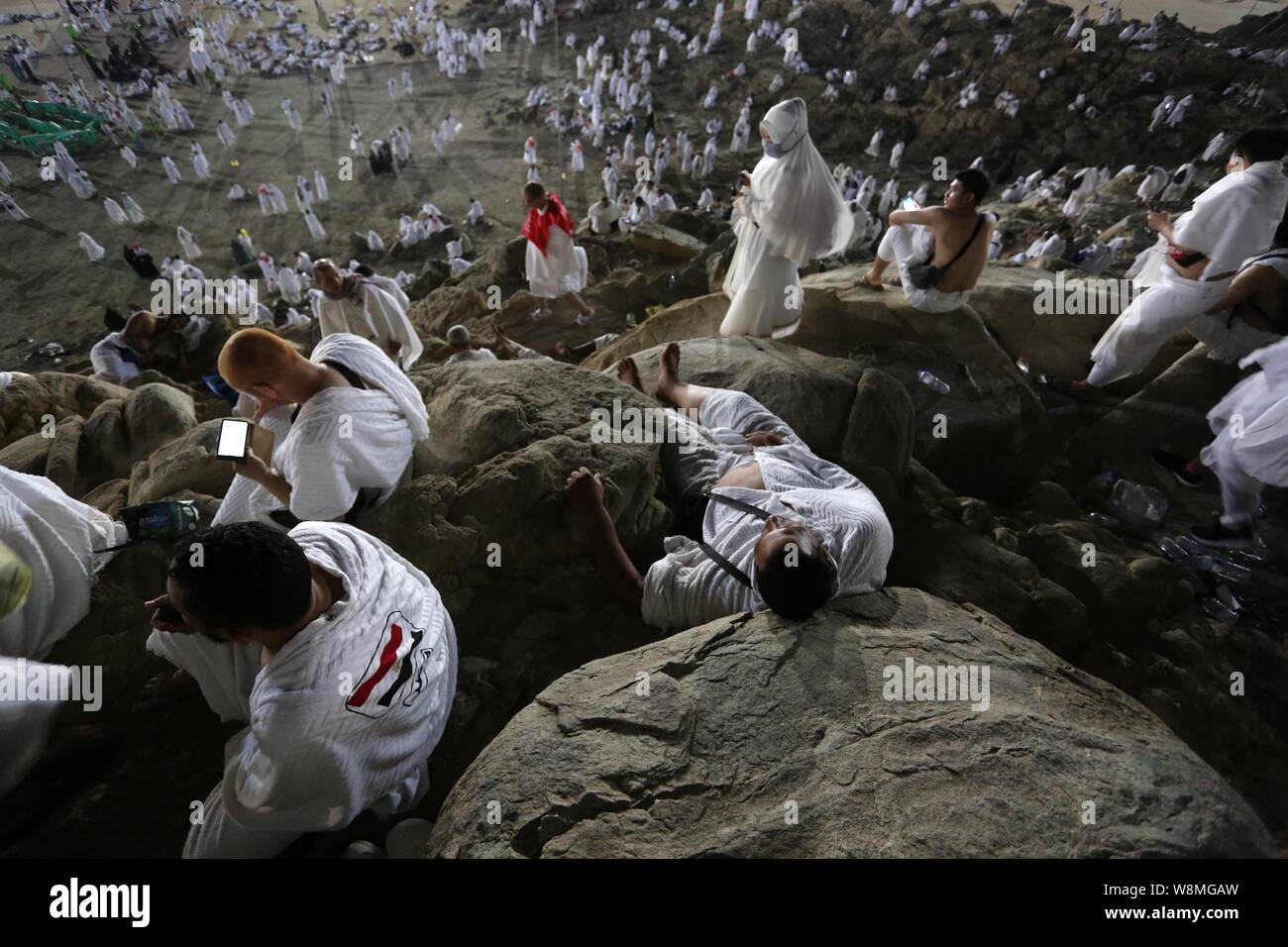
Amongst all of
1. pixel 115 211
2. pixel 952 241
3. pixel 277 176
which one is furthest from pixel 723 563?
pixel 277 176

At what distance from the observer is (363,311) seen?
4.95m

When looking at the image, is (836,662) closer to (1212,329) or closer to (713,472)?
(713,472)

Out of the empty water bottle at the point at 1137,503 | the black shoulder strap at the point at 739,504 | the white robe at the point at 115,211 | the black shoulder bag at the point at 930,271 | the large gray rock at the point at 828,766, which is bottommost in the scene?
the large gray rock at the point at 828,766

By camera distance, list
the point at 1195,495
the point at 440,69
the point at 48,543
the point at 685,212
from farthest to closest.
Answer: the point at 440,69 → the point at 685,212 → the point at 1195,495 → the point at 48,543

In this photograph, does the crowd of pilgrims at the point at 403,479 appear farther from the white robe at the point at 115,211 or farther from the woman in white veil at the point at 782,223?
the white robe at the point at 115,211

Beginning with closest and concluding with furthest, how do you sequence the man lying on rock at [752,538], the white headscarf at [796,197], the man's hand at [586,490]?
the man lying on rock at [752,538] < the man's hand at [586,490] < the white headscarf at [796,197]

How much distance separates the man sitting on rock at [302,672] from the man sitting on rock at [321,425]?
0.51 meters

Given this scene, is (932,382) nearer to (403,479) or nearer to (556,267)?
(403,479)

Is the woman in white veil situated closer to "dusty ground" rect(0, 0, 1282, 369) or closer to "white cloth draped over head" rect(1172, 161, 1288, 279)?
"white cloth draped over head" rect(1172, 161, 1288, 279)

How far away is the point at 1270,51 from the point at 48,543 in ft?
85.8

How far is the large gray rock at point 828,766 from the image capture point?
1.63 meters

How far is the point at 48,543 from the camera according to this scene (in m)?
2.54

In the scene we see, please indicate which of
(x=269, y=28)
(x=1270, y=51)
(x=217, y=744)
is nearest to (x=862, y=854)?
(x=217, y=744)

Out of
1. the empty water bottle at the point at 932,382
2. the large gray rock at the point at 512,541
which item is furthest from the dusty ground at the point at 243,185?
the empty water bottle at the point at 932,382
